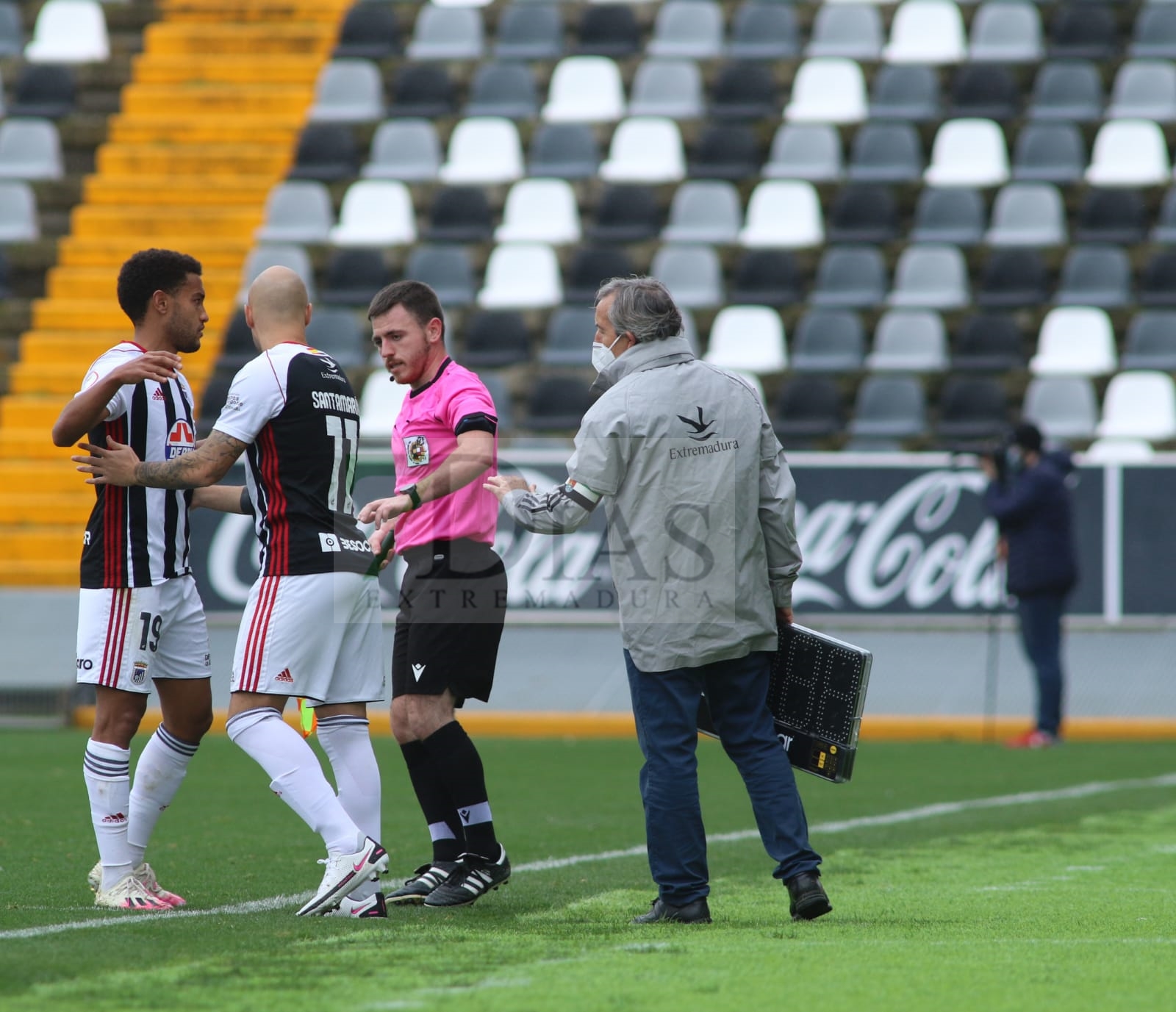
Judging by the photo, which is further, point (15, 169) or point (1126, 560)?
point (15, 169)

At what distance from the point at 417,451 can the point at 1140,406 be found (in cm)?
1084

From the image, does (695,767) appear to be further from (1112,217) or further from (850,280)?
(1112,217)

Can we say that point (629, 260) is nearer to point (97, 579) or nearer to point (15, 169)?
point (15, 169)

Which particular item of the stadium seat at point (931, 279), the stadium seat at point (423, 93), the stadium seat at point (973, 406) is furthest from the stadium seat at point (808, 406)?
the stadium seat at point (423, 93)

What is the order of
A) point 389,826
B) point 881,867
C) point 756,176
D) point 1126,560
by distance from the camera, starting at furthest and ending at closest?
point 756,176 < point 1126,560 < point 389,826 < point 881,867

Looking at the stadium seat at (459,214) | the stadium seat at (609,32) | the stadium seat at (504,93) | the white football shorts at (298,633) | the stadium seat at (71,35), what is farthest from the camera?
the stadium seat at (71,35)

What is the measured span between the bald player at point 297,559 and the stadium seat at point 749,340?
10653mm

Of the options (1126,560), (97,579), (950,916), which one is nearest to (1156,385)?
(1126,560)

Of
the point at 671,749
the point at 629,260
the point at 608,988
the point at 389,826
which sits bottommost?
the point at 389,826

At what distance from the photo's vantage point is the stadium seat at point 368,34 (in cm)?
2034

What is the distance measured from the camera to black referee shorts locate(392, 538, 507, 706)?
572 centimetres

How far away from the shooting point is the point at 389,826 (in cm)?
792

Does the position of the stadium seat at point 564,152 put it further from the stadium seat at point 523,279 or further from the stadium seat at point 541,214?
the stadium seat at point 523,279

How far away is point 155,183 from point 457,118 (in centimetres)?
339
